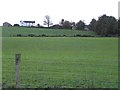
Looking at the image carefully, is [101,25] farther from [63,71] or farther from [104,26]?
[63,71]

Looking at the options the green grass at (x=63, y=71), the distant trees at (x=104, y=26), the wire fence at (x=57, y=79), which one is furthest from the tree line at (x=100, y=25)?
the wire fence at (x=57, y=79)

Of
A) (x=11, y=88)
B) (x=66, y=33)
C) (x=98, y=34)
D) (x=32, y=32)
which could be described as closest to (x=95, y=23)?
(x=98, y=34)

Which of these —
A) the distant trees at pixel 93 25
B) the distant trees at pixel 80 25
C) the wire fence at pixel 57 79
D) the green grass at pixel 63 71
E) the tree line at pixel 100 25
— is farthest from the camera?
the distant trees at pixel 80 25

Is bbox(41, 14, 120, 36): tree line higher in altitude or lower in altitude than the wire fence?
higher

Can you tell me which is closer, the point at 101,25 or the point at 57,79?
the point at 57,79

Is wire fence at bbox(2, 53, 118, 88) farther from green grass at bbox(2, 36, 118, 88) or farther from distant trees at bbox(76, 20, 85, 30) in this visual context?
distant trees at bbox(76, 20, 85, 30)

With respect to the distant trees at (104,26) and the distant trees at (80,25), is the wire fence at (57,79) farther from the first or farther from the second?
the distant trees at (80,25)

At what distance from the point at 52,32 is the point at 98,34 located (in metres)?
16.2

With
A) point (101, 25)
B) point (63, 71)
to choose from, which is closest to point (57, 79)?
point (63, 71)

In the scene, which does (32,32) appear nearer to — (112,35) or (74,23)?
(112,35)

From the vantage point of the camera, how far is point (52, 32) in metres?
115

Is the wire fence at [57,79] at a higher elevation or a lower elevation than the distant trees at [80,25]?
lower

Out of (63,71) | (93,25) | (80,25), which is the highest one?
(80,25)

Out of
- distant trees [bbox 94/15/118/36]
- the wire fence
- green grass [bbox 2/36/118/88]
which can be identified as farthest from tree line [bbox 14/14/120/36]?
the wire fence
